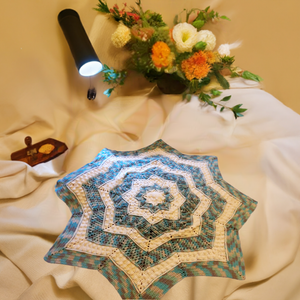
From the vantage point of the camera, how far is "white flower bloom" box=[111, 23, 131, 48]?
3.22ft

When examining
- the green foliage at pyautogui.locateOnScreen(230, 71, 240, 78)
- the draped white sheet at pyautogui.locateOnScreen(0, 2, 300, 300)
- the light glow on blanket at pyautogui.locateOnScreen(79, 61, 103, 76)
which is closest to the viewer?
the draped white sheet at pyautogui.locateOnScreen(0, 2, 300, 300)

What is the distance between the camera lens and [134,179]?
2.19 ft

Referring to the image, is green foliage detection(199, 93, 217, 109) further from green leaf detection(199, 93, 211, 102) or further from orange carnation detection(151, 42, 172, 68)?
orange carnation detection(151, 42, 172, 68)

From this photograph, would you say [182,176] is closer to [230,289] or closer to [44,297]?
[230,289]

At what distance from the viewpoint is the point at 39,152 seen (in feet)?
3.19

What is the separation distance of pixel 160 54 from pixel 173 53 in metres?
0.08

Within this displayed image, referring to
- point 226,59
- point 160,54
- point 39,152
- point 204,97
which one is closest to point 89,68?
point 160,54

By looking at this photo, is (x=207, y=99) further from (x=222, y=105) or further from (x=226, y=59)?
(x=226, y=59)

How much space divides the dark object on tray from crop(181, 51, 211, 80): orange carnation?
58 centimetres

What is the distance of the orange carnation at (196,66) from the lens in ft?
3.25

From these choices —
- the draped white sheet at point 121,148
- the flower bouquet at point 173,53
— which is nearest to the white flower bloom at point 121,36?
the flower bouquet at point 173,53

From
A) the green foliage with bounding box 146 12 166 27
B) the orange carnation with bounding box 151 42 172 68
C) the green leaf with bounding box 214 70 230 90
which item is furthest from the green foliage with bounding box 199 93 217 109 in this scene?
the green foliage with bounding box 146 12 166 27

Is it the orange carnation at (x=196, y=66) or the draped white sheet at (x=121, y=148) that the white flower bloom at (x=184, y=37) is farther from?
the draped white sheet at (x=121, y=148)

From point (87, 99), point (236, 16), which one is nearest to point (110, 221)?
point (87, 99)
